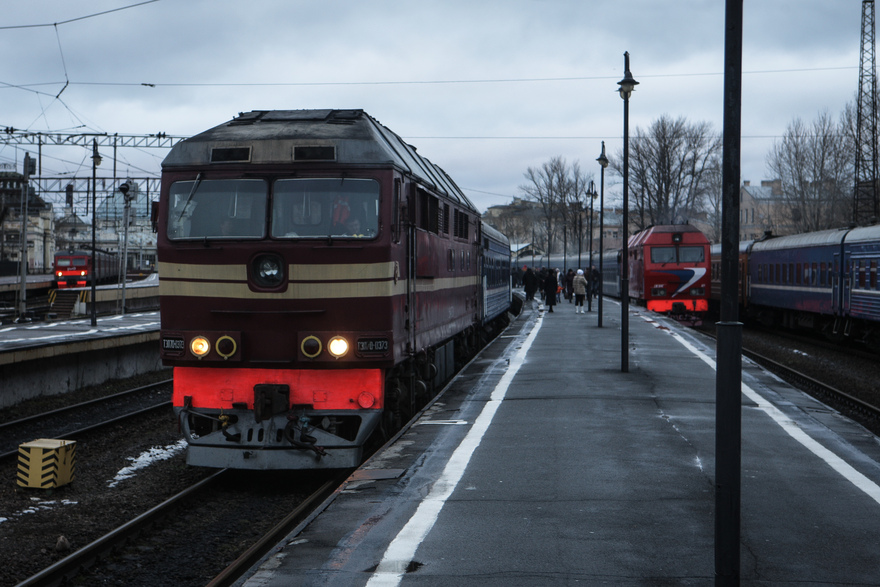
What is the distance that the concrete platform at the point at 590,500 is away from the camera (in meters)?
5.61

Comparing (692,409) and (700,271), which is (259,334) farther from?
(700,271)

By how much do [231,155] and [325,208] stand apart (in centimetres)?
114

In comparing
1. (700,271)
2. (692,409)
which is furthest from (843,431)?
(700,271)

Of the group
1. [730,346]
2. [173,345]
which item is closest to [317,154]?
[173,345]

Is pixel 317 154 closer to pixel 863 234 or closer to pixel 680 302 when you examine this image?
pixel 863 234

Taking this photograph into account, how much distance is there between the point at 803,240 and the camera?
29.8 m

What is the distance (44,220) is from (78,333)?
7956cm

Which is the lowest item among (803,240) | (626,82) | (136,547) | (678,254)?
(136,547)

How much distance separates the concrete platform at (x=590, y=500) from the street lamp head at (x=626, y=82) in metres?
6.70

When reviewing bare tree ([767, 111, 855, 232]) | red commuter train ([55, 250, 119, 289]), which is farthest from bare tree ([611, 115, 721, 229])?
red commuter train ([55, 250, 119, 289])

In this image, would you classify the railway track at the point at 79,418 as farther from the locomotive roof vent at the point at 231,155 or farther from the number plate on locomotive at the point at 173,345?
the locomotive roof vent at the point at 231,155

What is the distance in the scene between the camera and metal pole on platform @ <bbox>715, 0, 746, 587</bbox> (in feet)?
15.9

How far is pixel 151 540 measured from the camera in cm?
796

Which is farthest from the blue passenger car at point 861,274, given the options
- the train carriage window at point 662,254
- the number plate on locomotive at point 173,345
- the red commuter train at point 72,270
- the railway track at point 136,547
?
the red commuter train at point 72,270
